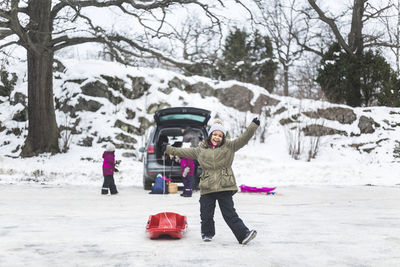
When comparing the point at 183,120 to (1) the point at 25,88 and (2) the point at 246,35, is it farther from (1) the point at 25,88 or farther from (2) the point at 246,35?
(2) the point at 246,35

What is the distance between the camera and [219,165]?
479cm

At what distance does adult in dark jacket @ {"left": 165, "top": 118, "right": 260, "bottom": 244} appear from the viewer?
4688mm

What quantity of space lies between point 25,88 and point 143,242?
58.9 ft

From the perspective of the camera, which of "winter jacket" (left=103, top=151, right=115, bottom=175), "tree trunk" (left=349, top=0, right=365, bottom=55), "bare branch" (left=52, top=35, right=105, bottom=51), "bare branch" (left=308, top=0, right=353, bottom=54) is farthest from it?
"tree trunk" (left=349, top=0, right=365, bottom=55)

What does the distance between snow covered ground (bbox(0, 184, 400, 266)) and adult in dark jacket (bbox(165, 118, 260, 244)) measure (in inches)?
7.9

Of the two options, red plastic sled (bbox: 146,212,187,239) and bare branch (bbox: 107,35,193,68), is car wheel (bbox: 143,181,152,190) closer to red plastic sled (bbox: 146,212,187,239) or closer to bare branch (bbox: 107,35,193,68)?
bare branch (bbox: 107,35,193,68)

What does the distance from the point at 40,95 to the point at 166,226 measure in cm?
1293

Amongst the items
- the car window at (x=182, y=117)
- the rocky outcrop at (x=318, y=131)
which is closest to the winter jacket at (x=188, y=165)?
the car window at (x=182, y=117)

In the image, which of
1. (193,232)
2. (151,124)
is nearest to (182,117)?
(193,232)

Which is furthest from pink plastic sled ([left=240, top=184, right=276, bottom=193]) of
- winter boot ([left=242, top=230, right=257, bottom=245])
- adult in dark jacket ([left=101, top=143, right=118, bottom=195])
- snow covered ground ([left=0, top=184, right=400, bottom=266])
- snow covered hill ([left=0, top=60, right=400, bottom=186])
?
winter boot ([left=242, top=230, right=257, bottom=245])

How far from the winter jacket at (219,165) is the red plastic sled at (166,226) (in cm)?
53

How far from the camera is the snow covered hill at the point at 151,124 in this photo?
613 inches

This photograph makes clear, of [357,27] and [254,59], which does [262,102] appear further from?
[254,59]

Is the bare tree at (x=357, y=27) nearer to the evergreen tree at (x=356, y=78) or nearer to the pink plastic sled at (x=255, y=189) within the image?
the evergreen tree at (x=356, y=78)
